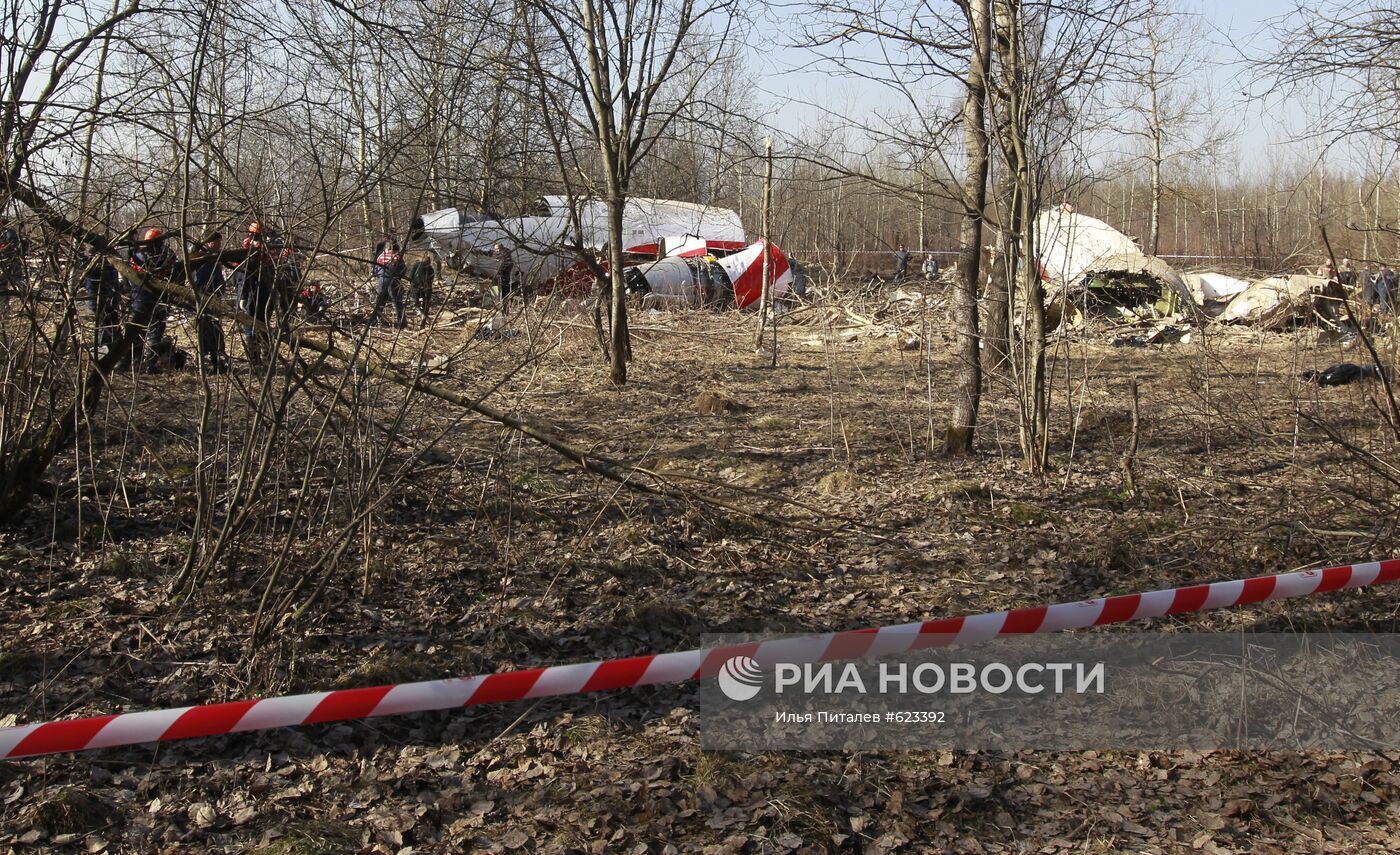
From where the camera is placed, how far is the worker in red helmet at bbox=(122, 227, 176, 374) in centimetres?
478

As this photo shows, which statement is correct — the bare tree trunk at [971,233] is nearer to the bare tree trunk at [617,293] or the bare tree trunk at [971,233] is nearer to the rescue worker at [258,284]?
the bare tree trunk at [617,293]

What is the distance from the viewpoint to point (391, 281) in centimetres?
451

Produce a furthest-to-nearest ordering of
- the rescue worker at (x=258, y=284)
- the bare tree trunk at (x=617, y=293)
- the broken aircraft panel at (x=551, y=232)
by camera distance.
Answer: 1. the bare tree trunk at (x=617, y=293)
2. the broken aircraft panel at (x=551, y=232)
3. the rescue worker at (x=258, y=284)

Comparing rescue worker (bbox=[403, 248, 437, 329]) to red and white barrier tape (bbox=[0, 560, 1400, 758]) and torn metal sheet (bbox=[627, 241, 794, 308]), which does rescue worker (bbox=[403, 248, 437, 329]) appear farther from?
torn metal sheet (bbox=[627, 241, 794, 308])

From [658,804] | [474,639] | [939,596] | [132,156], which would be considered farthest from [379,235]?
[939,596]

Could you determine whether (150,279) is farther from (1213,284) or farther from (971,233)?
(1213,284)

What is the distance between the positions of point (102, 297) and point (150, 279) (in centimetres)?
24

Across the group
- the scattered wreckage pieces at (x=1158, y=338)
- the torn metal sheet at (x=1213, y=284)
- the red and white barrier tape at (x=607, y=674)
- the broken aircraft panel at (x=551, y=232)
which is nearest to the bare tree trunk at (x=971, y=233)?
the broken aircraft panel at (x=551, y=232)

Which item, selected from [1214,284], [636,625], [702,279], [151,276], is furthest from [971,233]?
[1214,284]

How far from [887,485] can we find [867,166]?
211 centimetres

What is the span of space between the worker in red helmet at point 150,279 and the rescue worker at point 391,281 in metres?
1.01

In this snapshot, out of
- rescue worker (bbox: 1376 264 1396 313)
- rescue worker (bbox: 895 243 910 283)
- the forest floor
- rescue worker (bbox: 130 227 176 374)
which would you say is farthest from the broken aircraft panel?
rescue worker (bbox: 1376 264 1396 313)

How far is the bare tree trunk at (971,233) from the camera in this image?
21.9 feet

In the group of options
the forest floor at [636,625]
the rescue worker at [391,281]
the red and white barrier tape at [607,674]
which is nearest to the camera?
the red and white barrier tape at [607,674]
